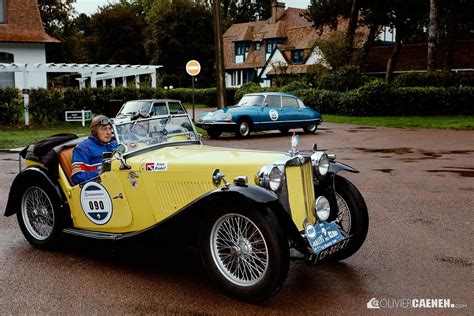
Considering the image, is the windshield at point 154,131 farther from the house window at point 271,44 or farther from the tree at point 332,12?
the house window at point 271,44

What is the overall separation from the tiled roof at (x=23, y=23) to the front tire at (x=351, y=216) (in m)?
33.2

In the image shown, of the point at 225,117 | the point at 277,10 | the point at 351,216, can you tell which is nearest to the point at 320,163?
the point at 351,216

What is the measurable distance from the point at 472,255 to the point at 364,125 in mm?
20989

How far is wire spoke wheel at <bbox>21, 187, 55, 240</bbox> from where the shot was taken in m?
6.20

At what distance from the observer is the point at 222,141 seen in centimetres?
1941

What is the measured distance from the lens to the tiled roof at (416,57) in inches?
1750

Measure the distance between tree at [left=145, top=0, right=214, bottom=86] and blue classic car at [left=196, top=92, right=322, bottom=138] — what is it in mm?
40103

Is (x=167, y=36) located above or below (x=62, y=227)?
above

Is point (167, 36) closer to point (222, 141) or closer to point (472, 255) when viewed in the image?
point (222, 141)

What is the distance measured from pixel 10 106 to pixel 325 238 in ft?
68.7

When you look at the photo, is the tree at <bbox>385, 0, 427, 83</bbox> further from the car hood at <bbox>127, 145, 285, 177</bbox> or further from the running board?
the running board

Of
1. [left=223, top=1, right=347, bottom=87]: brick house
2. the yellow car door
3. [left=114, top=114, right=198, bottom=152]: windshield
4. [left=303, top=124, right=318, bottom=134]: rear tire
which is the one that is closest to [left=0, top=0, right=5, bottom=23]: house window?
[left=303, top=124, right=318, bottom=134]: rear tire

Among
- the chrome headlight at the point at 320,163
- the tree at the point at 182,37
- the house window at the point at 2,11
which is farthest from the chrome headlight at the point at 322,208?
the tree at the point at 182,37

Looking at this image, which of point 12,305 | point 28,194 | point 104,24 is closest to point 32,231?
point 28,194
